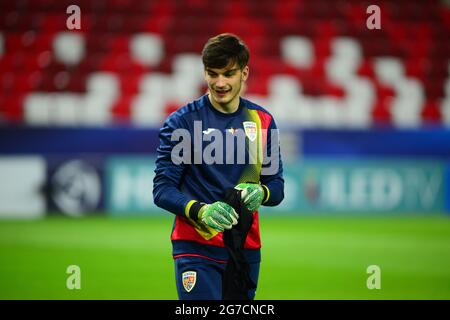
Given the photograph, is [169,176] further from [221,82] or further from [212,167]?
[221,82]

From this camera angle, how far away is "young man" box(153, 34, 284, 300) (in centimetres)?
372

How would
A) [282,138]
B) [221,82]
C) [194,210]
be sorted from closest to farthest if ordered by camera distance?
[194,210] → [221,82] → [282,138]

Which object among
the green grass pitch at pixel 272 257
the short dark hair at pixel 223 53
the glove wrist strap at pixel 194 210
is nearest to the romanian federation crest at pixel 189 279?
the glove wrist strap at pixel 194 210

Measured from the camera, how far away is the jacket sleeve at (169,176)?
12.1 ft

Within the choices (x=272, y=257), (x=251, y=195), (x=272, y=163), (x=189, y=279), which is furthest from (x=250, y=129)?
(x=272, y=257)

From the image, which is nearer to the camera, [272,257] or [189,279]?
[189,279]

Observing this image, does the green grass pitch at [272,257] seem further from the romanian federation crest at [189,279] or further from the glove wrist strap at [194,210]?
the glove wrist strap at [194,210]

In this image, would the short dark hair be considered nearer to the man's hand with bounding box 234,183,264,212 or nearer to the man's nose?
the man's nose

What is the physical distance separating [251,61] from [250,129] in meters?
10.9

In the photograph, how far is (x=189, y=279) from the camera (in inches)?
148

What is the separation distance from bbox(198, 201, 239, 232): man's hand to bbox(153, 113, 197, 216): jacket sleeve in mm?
149

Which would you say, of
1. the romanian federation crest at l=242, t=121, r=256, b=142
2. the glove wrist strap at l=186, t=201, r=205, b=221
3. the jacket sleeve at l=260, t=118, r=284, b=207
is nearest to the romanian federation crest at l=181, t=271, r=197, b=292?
the glove wrist strap at l=186, t=201, r=205, b=221

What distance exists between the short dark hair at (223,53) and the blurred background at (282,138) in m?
3.33
